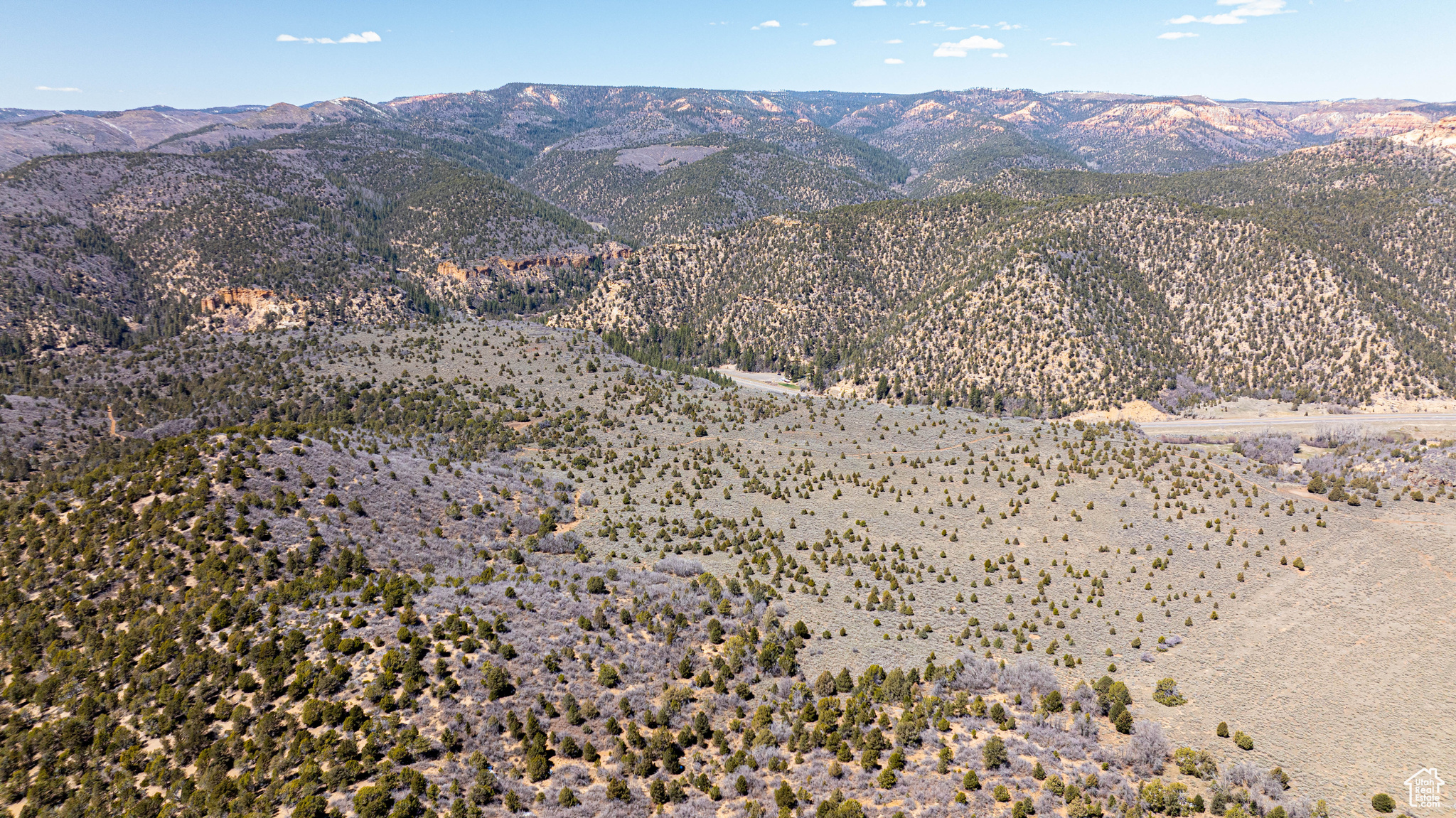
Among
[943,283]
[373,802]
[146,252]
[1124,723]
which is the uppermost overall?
[146,252]

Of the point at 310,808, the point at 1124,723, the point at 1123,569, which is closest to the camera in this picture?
the point at 310,808

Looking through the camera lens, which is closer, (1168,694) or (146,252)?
(1168,694)

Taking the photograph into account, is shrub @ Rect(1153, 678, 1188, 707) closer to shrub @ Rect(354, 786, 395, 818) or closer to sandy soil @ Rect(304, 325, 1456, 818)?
sandy soil @ Rect(304, 325, 1456, 818)

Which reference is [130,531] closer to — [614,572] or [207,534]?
[207,534]

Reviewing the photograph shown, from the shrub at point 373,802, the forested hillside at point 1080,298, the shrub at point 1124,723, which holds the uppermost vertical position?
the forested hillside at point 1080,298

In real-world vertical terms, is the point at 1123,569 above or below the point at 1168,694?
below

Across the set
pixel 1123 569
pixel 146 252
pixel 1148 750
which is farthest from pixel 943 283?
pixel 146 252

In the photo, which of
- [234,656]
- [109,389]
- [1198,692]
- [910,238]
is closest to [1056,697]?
[1198,692]

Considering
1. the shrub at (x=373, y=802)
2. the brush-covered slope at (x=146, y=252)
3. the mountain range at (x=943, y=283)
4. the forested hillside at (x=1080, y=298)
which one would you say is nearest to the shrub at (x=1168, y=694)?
the shrub at (x=373, y=802)

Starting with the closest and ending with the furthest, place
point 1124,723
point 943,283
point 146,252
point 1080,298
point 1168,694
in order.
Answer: point 1124,723
point 1168,694
point 1080,298
point 943,283
point 146,252

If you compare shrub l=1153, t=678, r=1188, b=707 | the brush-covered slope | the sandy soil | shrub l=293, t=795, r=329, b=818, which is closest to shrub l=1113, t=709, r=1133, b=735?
the sandy soil

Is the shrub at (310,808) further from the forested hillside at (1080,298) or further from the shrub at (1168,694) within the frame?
the forested hillside at (1080,298)

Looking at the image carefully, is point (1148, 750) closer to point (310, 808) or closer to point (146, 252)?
point (310, 808)
